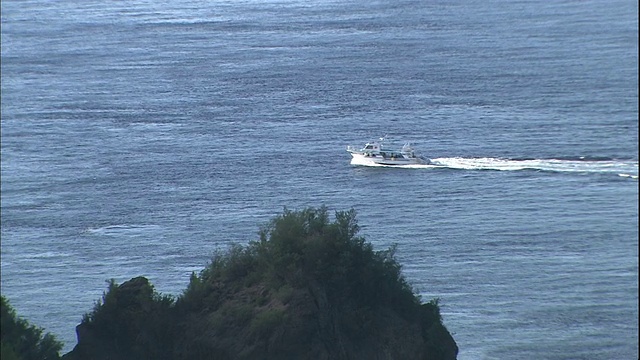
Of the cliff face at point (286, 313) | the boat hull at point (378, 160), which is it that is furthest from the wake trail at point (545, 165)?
the cliff face at point (286, 313)

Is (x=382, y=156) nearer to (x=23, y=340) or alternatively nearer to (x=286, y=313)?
(x=286, y=313)

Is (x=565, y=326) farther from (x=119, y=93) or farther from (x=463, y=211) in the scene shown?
(x=119, y=93)

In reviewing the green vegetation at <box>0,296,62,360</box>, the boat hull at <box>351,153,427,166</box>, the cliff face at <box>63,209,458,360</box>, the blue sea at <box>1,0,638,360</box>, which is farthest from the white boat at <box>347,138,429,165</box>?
the green vegetation at <box>0,296,62,360</box>

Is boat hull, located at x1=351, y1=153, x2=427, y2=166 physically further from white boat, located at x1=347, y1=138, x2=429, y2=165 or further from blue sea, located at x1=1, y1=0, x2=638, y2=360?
blue sea, located at x1=1, y1=0, x2=638, y2=360

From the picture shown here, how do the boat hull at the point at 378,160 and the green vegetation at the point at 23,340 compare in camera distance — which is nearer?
the green vegetation at the point at 23,340

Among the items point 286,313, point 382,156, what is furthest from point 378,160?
point 286,313

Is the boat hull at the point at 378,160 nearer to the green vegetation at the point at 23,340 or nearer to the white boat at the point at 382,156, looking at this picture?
the white boat at the point at 382,156
